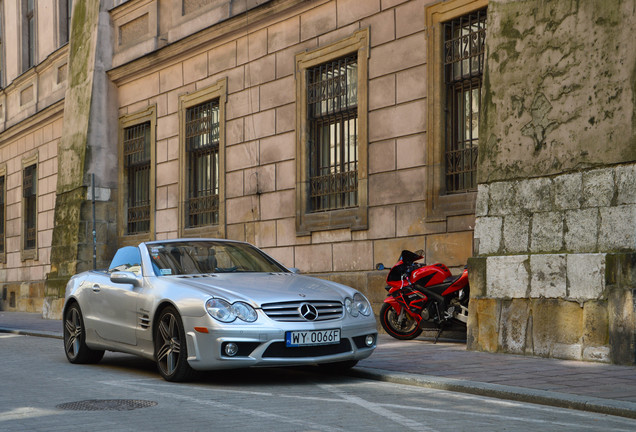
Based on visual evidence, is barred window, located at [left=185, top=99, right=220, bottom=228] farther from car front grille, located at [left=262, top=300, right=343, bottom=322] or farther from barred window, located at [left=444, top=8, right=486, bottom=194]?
car front grille, located at [left=262, top=300, right=343, bottom=322]

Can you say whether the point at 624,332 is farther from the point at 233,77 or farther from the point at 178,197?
the point at 178,197

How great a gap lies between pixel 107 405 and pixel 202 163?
38.7ft

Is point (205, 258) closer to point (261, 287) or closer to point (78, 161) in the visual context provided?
point (261, 287)

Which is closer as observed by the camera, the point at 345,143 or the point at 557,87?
the point at 557,87

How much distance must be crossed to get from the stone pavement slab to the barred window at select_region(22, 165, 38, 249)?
17462mm

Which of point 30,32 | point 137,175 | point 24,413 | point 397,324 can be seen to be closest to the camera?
point 24,413

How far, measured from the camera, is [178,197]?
1897 cm

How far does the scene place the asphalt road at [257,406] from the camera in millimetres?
6109

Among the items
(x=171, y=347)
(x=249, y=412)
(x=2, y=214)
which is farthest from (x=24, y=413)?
(x=2, y=214)

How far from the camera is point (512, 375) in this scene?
829 cm

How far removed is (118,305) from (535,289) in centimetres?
436

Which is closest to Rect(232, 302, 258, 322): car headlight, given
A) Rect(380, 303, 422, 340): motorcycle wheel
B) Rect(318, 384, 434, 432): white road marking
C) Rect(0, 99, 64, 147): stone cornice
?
Rect(318, 384, 434, 432): white road marking

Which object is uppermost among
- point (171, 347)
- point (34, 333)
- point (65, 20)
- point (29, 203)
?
point (65, 20)

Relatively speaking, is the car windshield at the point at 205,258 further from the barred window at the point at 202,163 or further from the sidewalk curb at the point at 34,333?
the barred window at the point at 202,163
